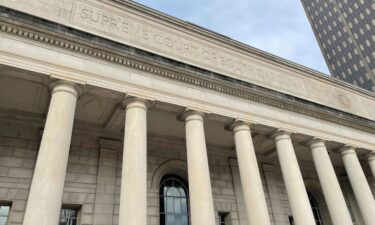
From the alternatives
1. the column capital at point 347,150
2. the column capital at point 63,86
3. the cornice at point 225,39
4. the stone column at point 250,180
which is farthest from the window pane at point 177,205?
the column capital at point 347,150

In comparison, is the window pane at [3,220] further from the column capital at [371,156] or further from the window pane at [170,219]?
the column capital at [371,156]

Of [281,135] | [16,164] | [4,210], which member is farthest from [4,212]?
[281,135]

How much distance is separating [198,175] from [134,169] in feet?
9.49

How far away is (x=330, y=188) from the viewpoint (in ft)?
56.3

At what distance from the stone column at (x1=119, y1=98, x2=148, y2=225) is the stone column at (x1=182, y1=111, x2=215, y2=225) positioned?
2187 millimetres

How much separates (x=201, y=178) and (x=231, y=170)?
8412mm

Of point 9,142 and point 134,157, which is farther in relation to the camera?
point 9,142

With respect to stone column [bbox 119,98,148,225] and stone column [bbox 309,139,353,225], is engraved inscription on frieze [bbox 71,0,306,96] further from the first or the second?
stone column [bbox 309,139,353,225]

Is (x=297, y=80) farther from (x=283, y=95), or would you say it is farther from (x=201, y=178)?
(x=201, y=178)

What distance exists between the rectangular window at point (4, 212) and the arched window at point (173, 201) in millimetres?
7856

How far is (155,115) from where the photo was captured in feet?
55.9

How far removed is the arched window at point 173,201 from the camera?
58.7 feet

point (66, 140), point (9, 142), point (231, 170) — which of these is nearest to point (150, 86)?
point (66, 140)

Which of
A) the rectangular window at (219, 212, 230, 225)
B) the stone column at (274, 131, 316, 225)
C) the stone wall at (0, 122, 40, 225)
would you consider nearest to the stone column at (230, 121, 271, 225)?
the stone column at (274, 131, 316, 225)
